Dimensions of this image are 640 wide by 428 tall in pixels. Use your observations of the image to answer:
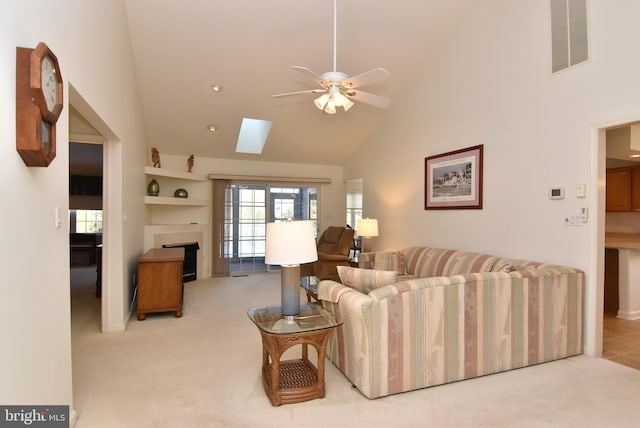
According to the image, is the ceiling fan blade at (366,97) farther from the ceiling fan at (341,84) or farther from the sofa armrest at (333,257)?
the sofa armrest at (333,257)

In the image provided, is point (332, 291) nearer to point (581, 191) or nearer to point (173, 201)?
point (581, 191)

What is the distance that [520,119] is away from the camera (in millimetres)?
3572

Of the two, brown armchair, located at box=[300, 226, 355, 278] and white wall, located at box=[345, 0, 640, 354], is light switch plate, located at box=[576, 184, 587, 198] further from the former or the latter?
brown armchair, located at box=[300, 226, 355, 278]

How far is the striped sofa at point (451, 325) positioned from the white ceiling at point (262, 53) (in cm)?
289

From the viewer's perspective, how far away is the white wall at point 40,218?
1.41 meters

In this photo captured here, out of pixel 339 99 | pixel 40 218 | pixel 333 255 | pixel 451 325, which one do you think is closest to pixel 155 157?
pixel 333 255

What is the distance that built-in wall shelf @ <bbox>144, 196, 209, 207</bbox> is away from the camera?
17.0ft

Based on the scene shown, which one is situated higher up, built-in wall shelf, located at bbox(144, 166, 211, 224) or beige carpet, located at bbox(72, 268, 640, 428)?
built-in wall shelf, located at bbox(144, 166, 211, 224)

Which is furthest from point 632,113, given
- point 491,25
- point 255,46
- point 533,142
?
point 255,46

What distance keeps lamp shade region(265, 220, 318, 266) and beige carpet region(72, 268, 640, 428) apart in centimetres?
91

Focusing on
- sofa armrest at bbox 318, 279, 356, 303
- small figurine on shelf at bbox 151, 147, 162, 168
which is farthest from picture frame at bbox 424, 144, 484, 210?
small figurine on shelf at bbox 151, 147, 162, 168

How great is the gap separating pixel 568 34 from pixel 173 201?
5341 millimetres

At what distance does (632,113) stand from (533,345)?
1.93 meters

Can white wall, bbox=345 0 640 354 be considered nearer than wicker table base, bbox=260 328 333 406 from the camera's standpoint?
No
